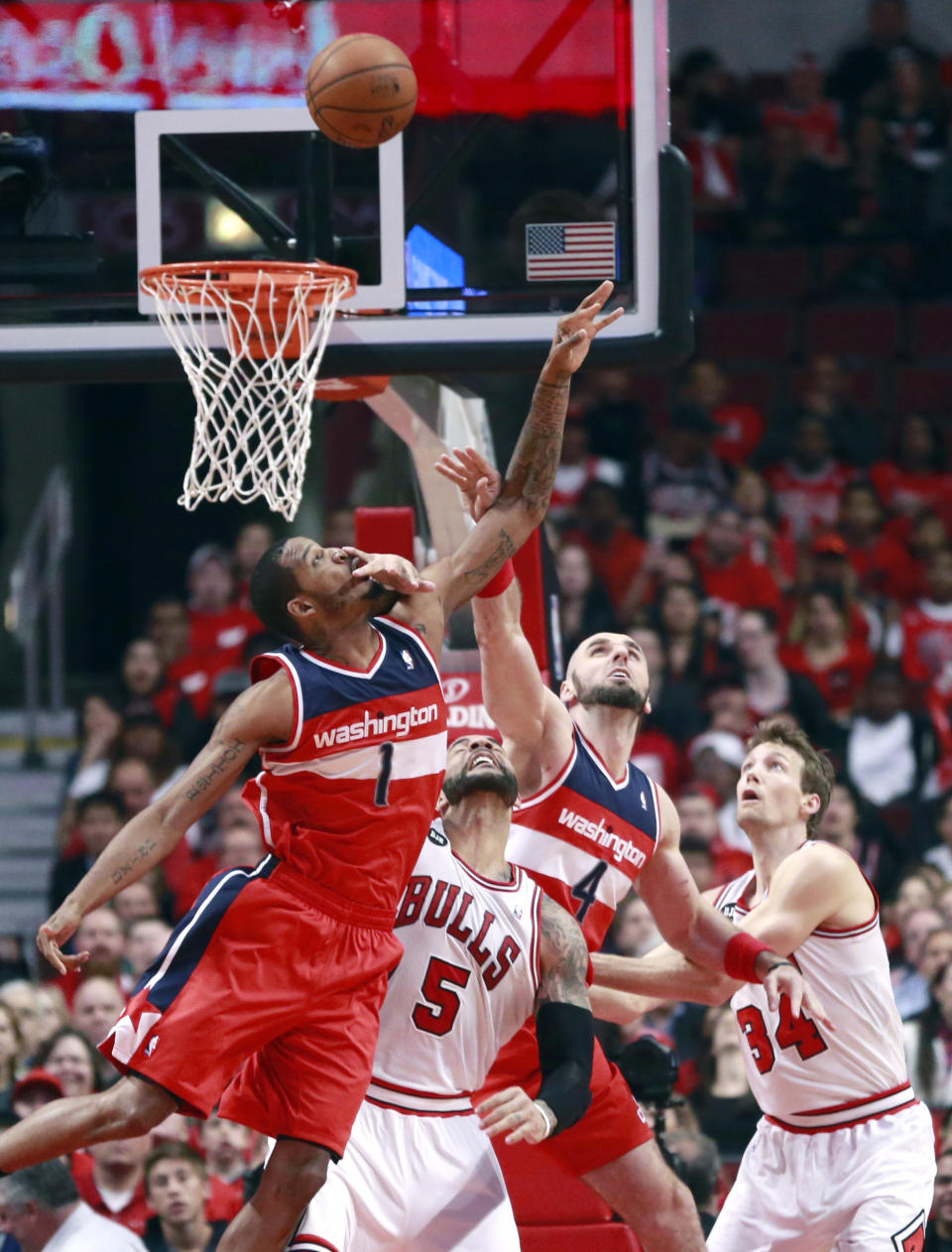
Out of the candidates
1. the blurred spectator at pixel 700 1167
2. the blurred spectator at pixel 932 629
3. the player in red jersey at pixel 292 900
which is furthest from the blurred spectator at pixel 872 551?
the player in red jersey at pixel 292 900

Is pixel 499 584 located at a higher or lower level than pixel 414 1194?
higher

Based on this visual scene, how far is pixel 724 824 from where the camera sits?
1060 cm

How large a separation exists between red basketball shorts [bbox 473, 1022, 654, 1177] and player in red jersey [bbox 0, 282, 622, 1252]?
0.86m

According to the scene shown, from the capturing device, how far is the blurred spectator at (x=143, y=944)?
9586 mm

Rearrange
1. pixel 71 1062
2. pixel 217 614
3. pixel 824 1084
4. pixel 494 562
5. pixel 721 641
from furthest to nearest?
1. pixel 217 614
2. pixel 721 641
3. pixel 71 1062
4. pixel 824 1084
5. pixel 494 562

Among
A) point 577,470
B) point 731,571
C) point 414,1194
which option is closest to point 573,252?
point 414,1194

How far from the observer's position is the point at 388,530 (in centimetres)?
752

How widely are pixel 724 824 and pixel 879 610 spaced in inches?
89.9

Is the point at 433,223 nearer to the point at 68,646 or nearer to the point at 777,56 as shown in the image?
the point at 68,646

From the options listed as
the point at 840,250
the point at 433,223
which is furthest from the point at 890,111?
the point at 433,223

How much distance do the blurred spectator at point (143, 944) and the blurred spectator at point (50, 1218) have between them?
7.03 ft

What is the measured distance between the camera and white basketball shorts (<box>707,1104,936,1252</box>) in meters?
6.13

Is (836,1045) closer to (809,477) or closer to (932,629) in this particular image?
(932,629)

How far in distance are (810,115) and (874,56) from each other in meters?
0.68
